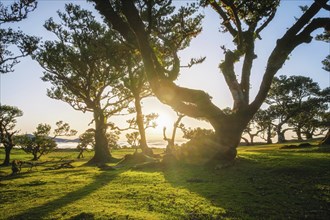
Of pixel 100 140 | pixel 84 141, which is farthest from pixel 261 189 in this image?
pixel 84 141

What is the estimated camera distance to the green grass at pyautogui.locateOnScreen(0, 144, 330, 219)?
904 cm

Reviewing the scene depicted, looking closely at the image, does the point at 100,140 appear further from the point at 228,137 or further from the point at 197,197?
the point at 197,197

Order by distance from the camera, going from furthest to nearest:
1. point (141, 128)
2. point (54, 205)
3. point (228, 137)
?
point (141, 128)
point (228, 137)
point (54, 205)

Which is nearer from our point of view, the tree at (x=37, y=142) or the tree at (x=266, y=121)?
the tree at (x=37, y=142)

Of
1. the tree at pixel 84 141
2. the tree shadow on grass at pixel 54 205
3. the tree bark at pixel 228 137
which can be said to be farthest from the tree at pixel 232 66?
the tree at pixel 84 141

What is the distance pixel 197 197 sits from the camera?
11242 mm

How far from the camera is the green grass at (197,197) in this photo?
9.04 meters

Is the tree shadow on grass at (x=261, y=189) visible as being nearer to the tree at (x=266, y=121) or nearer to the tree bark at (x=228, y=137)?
the tree bark at (x=228, y=137)

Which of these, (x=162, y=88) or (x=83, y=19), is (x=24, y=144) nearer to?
(x=83, y=19)

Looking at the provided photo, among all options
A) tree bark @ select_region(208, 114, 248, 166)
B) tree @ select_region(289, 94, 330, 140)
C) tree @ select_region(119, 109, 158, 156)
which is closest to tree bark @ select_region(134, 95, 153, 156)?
tree @ select_region(119, 109, 158, 156)

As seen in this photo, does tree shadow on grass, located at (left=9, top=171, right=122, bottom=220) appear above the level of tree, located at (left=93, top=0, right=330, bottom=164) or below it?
below

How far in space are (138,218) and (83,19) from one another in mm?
34635

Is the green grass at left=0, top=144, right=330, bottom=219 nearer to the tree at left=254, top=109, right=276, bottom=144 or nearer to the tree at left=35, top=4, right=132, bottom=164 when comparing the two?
the tree at left=35, top=4, right=132, bottom=164

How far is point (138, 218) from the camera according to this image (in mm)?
8438
